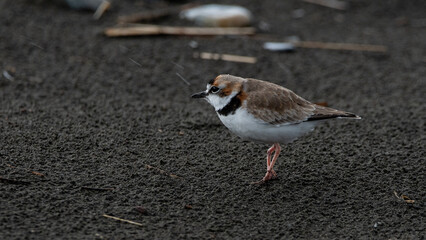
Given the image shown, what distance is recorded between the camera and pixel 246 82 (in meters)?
4.43

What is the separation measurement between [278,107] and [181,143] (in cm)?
111

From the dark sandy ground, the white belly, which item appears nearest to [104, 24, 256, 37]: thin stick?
the dark sandy ground

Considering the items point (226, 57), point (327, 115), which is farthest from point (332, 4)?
point (327, 115)

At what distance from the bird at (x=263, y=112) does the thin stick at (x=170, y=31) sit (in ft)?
11.9

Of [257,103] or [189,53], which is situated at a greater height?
[257,103]

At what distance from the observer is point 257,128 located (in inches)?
165

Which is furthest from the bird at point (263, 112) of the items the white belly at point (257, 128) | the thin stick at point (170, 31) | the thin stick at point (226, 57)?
the thin stick at point (170, 31)

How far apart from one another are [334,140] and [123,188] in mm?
2153

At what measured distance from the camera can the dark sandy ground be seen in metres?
3.83

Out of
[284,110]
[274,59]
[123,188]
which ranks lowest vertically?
[274,59]

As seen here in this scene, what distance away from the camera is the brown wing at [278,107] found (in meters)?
4.25

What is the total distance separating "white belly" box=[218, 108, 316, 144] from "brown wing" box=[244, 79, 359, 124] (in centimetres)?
4

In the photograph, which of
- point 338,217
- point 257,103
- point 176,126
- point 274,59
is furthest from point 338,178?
point 274,59

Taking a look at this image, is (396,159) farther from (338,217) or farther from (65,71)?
(65,71)
